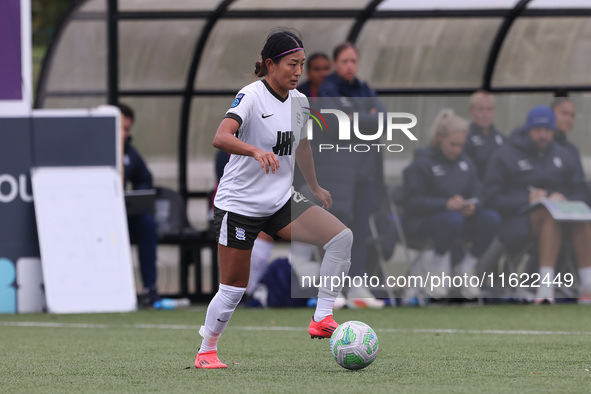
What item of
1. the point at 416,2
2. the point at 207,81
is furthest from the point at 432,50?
the point at 207,81

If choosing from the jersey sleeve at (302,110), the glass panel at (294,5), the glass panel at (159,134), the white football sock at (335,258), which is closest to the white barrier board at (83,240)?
the glass panel at (159,134)

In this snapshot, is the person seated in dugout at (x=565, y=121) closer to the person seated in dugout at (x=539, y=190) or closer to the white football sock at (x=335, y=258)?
the person seated in dugout at (x=539, y=190)

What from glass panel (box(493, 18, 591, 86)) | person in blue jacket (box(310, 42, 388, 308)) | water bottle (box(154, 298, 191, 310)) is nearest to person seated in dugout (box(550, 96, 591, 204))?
person in blue jacket (box(310, 42, 388, 308))

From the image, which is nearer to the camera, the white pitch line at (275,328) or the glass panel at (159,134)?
the white pitch line at (275,328)

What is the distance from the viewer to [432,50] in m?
13.3

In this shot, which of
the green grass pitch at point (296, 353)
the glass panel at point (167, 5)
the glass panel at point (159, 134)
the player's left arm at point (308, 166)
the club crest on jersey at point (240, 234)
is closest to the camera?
the green grass pitch at point (296, 353)

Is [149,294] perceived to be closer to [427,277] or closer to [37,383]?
[427,277]

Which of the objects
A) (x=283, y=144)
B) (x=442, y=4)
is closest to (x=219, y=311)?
(x=283, y=144)

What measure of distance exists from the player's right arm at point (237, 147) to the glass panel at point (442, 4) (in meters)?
7.11

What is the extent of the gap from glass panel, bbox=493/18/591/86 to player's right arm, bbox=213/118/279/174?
772 centimetres

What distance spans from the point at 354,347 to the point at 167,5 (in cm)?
763

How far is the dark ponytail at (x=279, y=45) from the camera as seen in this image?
6238 millimetres

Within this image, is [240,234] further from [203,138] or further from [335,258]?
[203,138]

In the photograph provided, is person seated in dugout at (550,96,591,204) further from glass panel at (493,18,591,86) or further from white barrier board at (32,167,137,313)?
white barrier board at (32,167,137,313)
